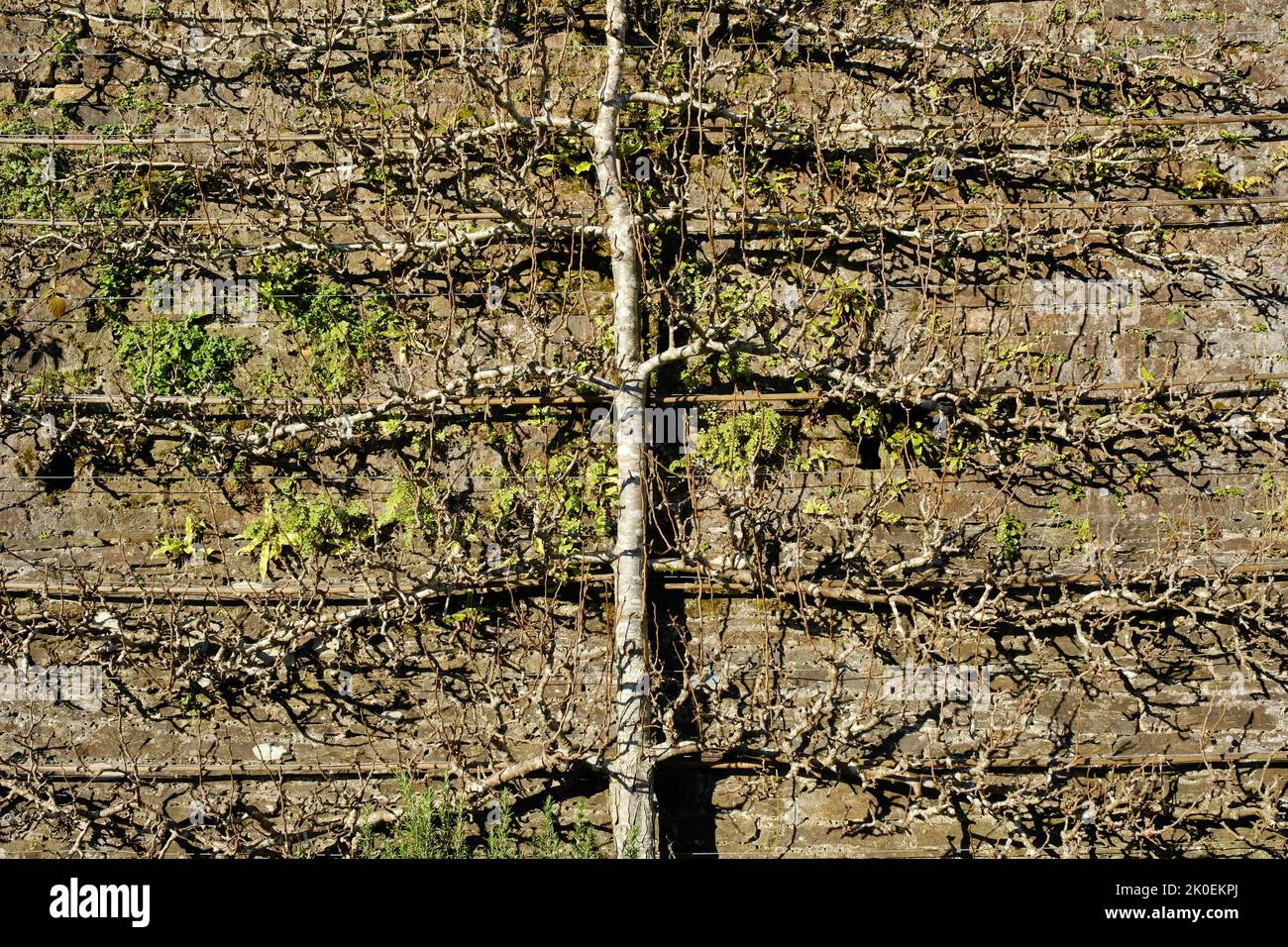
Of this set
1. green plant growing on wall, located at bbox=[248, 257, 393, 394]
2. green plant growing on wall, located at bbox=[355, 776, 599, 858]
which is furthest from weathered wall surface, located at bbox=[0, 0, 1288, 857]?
green plant growing on wall, located at bbox=[355, 776, 599, 858]

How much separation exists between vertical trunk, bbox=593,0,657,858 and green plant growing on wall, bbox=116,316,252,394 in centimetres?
227

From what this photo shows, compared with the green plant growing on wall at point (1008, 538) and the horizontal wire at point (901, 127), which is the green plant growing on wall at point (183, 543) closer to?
the horizontal wire at point (901, 127)

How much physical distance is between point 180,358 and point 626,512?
2793 mm

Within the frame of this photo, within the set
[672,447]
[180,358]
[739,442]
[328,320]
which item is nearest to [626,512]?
[672,447]

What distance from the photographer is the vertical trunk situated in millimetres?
5082

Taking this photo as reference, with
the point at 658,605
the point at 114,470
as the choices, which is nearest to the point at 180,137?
the point at 114,470

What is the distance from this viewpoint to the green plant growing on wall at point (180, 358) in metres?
5.51

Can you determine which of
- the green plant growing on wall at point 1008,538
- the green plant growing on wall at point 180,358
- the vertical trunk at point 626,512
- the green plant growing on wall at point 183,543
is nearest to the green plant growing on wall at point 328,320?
the green plant growing on wall at point 180,358

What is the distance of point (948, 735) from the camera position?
5.35 metres

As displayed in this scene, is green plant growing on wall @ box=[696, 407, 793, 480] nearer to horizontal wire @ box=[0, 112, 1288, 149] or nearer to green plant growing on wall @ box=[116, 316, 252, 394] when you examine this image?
horizontal wire @ box=[0, 112, 1288, 149]

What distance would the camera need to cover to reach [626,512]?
5.20 m

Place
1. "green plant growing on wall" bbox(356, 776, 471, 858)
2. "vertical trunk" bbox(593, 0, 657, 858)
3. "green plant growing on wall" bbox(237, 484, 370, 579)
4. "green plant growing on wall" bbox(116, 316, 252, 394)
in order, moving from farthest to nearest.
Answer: "green plant growing on wall" bbox(116, 316, 252, 394), "green plant growing on wall" bbox(237, 484, 370, 579), "vertical trunk" bbox(593, 0, 657, 858), "green plant growing on wall" bbox(356, 776, 471, 858)

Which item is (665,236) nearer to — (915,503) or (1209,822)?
(915,503)

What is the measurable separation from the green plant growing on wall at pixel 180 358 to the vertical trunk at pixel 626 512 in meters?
2.27
